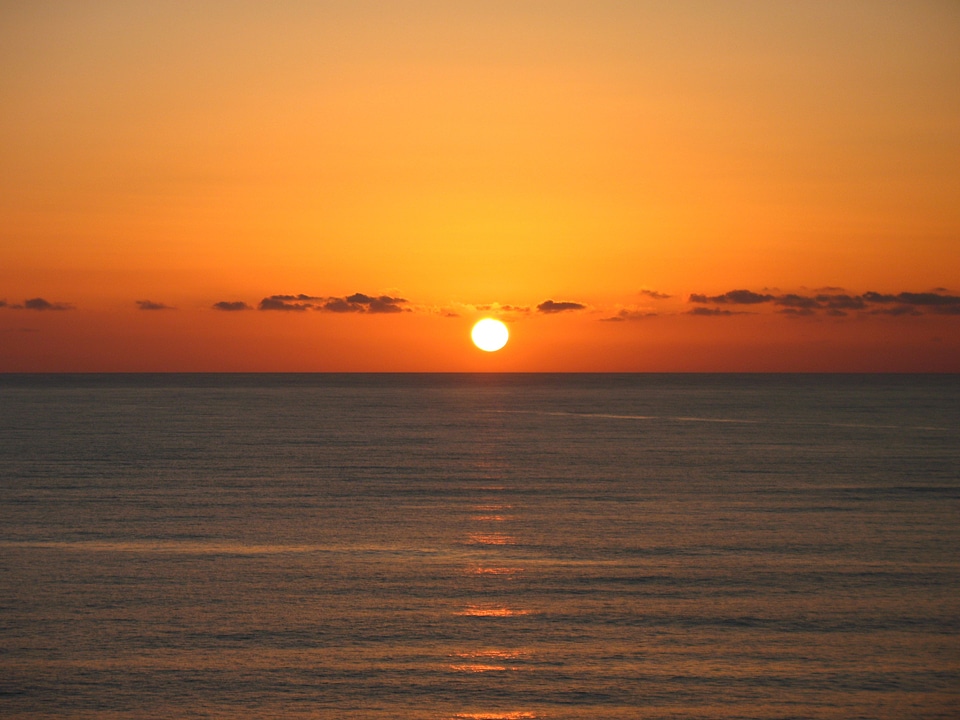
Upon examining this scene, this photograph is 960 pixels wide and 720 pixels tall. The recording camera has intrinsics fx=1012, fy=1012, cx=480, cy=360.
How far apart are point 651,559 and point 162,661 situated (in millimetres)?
17286

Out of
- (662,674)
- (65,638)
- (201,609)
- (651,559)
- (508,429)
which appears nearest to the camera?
(662,674)

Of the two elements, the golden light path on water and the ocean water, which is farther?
the golden light path on water

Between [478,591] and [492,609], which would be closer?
[492,609]

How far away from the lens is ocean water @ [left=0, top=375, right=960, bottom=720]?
851 inches

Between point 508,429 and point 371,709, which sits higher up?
point 508,429

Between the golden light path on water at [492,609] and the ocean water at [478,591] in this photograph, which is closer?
the ocean water at [478,591]

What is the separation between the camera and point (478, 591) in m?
29.8

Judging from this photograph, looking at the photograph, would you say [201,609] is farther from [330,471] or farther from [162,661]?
[330,471]

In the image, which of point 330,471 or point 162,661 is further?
point 330,471

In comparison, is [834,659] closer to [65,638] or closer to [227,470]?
[65,638]

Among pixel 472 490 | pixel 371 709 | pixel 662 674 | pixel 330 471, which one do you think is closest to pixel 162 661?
pixel 371 709

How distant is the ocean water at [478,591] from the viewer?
2161 cm

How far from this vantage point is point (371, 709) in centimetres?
2070

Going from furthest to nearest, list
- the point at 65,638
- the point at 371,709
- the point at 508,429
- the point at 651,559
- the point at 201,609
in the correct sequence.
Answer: the point at 508,429, the point at 651,559, the point at 201,609, the point at 65,638, the point at 371,709
